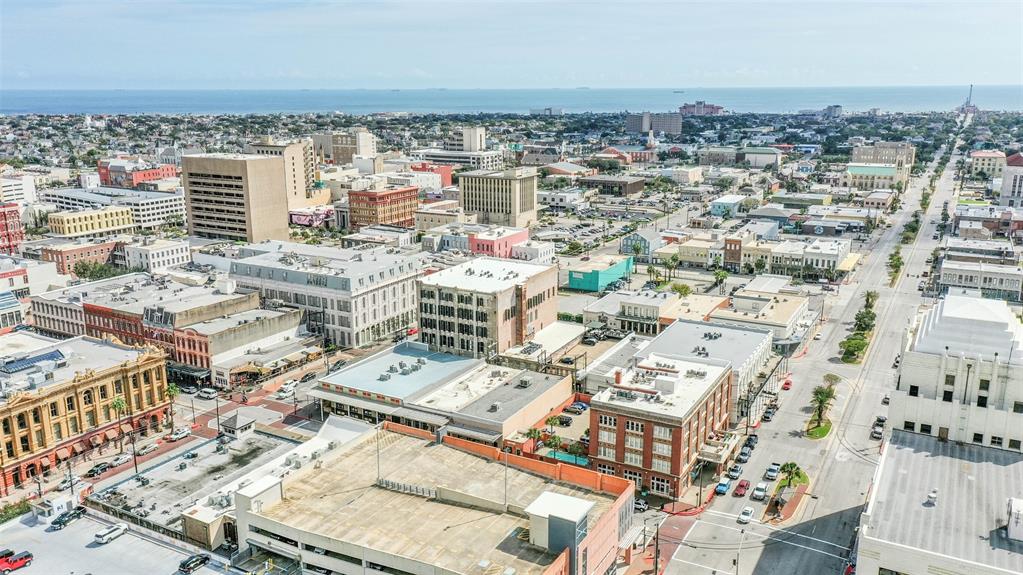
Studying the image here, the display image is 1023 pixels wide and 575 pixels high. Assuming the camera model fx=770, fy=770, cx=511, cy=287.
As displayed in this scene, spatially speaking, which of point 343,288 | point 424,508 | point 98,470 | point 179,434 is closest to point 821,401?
point 424,508

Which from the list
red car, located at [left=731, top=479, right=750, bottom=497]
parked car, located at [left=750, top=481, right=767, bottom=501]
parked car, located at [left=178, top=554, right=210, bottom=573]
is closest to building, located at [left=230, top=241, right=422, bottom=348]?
red car, located at [left=731, top=479, right=750, bottom=497]

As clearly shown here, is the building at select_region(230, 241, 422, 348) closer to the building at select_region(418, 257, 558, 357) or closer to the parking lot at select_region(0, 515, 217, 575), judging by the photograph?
the building at select_region(418, 257, 558, 357)

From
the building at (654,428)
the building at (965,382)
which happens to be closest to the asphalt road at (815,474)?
the building at (965,382)

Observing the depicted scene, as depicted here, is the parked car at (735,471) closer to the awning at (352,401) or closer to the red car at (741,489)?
the red car at (741,489)

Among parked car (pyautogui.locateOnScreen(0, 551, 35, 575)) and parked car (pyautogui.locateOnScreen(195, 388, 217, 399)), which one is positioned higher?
parked car (pyautogui.locateOnScreen(0, 551, 35, 575))

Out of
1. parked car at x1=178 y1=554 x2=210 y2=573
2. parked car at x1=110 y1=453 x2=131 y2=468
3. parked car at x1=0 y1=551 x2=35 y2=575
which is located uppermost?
parked car at x1=0 y1=551 x2=35 y2=575

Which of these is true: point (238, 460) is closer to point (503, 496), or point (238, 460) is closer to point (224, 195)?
point (503, 496)
